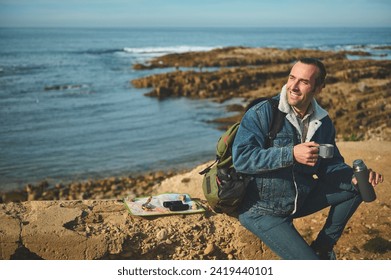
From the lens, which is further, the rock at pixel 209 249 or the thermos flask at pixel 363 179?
the rock at pixel 209 249

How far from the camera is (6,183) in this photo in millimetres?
10547

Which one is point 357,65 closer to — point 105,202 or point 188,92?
point 188,92

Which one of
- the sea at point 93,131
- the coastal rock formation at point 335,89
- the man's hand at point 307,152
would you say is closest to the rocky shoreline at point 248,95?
the coastal rock formation at point 335,89

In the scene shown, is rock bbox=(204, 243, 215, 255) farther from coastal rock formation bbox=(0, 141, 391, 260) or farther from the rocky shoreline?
the rocky shoreline

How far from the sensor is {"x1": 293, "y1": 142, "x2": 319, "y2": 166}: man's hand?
3.04 m

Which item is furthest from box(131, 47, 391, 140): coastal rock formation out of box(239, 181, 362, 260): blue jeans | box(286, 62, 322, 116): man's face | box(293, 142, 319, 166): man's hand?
box(293, 142, 319, 166): man's hand

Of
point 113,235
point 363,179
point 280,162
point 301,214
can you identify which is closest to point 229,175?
point 280,162

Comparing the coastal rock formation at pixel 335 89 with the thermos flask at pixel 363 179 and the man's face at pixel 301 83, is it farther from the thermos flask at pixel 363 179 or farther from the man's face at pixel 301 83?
the man's face at pixel 301 83

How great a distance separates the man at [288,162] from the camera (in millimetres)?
3156

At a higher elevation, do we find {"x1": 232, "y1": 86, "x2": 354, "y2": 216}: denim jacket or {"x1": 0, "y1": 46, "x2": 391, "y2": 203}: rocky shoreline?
{"x1": 232, "y1": 86, "x2": 354, "y2": 216}: denim jacket

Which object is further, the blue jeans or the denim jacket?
the blue jeans

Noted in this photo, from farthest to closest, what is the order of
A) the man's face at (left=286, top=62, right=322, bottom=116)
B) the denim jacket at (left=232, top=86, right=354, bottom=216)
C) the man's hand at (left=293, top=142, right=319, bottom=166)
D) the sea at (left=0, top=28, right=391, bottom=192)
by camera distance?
1. the sea at (left=0, top=28, right=391, bottom=192)
2. the man's face at (left=286, top=62, right=322, bottom=116)
3. the denim jacket at (left=232, top=86, right=354, bottom=216)
4. the man's hand at (left=293, top=142, right=319, bottom=166)

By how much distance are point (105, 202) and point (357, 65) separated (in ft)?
93.5
